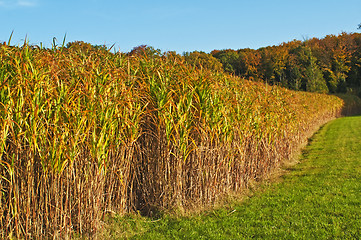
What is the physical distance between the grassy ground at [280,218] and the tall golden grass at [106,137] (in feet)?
0.96

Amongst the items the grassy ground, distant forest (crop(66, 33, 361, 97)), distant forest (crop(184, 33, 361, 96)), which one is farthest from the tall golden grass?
distant forest (crop(184, 33, 361, 96))

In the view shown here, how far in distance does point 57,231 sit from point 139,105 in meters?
1.72

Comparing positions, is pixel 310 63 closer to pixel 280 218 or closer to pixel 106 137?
pixel 280 218

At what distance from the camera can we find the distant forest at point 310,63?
93.7 ft

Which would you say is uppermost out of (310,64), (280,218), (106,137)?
(310,64)

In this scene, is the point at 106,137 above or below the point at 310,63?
below

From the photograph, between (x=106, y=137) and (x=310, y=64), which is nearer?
(x=106, y=137)

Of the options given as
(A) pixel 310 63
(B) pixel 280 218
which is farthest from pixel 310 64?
(B) pixel 280 218

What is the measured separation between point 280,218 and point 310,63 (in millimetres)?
28385

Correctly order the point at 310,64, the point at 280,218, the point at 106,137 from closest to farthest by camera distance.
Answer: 1. the point at 106,137
2. the point at 280,218
3. the point at 310,64

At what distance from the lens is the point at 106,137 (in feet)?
11.1

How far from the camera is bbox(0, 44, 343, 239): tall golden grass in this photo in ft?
9.78

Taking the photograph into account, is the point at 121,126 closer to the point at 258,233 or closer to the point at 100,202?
the point at 100,202

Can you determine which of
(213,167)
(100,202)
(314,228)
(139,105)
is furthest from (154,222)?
(314,228)
